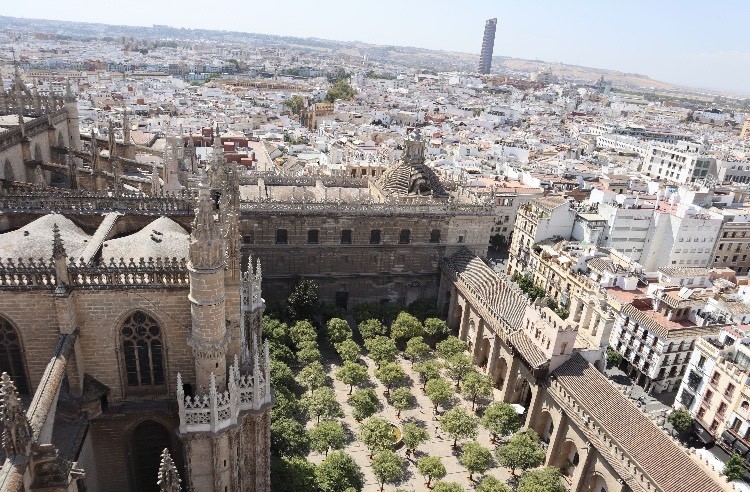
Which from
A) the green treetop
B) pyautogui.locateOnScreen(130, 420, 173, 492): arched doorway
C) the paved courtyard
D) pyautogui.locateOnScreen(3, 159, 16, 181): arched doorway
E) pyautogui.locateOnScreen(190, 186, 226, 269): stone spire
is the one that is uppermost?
pyautogui.locateOnScreen(190, 186, 226, 269): stone spire

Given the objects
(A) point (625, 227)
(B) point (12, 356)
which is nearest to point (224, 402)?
(B) point (12, 356)

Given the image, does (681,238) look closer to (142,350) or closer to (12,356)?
(142,350)

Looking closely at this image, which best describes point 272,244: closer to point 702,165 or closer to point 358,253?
point 358,253

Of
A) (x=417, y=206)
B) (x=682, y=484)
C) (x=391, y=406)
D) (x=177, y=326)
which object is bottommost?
(x=391, y=406)

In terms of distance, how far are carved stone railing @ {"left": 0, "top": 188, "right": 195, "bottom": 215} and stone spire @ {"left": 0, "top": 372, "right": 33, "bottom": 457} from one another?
10.7m

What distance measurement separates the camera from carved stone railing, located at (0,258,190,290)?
16.2 meters

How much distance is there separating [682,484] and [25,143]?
41.1 m

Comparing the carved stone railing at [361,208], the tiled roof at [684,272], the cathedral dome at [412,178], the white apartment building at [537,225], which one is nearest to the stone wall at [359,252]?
the carved stone railing at [361,208]

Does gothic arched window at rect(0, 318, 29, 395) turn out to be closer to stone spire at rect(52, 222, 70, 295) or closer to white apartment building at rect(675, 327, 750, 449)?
stone spire at rect(52, 222, 70, 295)

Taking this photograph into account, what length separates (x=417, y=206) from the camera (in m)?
48.9

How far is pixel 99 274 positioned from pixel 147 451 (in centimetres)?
696

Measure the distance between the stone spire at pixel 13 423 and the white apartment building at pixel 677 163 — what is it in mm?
114532

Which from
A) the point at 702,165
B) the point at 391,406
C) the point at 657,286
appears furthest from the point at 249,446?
the point at 702,165

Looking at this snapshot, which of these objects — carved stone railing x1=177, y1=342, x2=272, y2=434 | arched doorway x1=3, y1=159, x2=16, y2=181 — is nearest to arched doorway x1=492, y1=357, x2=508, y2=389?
carved stone railing x1=177, y1=342, x2=272, y2=434
